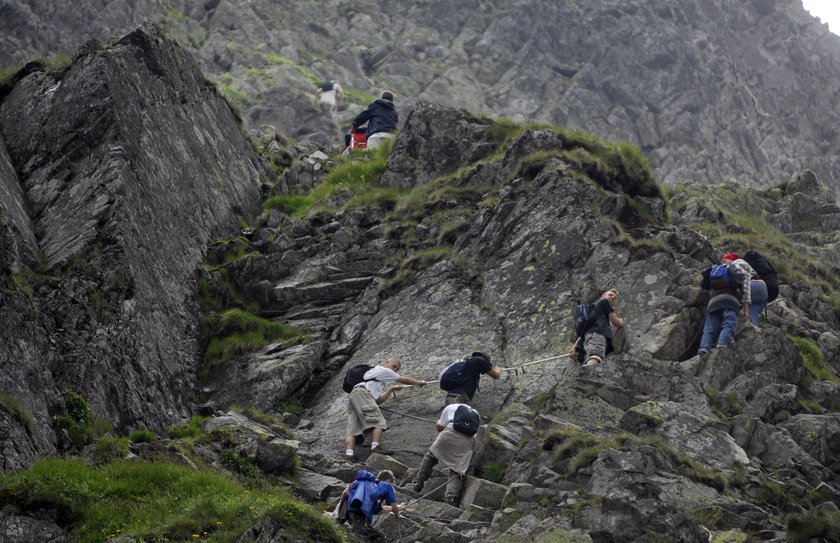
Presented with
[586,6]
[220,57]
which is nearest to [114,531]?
[220,57]

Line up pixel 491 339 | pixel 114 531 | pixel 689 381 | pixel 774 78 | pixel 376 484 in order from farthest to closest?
pixel 774 78
pixel 491 339
pixel 689 381
pixel 376 484
pixel 114 531

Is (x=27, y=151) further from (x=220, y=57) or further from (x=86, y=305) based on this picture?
(x=220, y=57)

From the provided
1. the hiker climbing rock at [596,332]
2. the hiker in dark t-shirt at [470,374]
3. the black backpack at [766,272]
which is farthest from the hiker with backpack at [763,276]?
the hiker in dark t-shirt at [470,374]

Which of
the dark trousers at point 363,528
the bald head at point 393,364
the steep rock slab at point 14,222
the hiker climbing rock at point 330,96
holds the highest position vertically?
the hiker climbing rock at point 330,96

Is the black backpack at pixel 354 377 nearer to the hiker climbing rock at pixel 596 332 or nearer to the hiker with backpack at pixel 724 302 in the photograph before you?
the hiker climbing rock at pixel 596 332

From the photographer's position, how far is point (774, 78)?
84.8 metres

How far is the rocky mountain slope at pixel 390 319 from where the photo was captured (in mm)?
16938

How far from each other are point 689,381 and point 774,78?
7040 cm

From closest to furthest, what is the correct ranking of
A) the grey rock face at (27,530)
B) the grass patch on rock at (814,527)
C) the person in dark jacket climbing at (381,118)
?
the grey rock face at (27,530), the grass patch on rock at (814,527), the person in dark jacket climbing at (381,118)

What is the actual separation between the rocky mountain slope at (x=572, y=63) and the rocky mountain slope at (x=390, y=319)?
2730 centimetres

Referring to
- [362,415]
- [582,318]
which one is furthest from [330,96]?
[362,415]

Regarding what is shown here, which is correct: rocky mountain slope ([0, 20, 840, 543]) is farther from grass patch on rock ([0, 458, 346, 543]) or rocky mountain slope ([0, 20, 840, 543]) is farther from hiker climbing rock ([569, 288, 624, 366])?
hiker climbing rock ([569, 288, 624, 366])

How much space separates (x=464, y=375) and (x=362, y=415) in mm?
2238

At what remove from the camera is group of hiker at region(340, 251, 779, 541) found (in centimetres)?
1894
